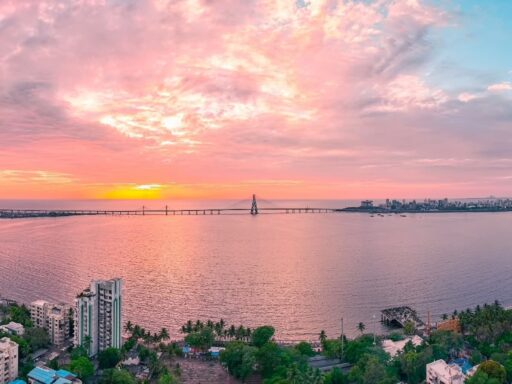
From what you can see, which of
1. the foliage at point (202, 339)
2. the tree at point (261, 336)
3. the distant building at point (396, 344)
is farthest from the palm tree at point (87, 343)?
the distant building at point (396, 344)

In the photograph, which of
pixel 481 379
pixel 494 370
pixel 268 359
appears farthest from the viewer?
pixel 268 359

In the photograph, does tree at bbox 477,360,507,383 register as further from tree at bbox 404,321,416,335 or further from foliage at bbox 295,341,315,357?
foliage at bbox 295,341,315,357

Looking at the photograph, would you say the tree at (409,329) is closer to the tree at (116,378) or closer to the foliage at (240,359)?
the foliage at (240,359)

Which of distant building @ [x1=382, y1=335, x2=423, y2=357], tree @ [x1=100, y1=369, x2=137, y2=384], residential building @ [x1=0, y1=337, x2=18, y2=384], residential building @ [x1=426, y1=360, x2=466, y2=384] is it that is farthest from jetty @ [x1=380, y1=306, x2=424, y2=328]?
residential building @ [x1=0, y1=337, x2=18, y2=384]

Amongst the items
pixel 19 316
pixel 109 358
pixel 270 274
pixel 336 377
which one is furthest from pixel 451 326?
pixel 19 316

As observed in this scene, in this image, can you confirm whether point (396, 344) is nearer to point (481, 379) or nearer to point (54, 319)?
point (481, 379)

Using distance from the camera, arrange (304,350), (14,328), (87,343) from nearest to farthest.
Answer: (304,350) → (87,343) → (14,328)
